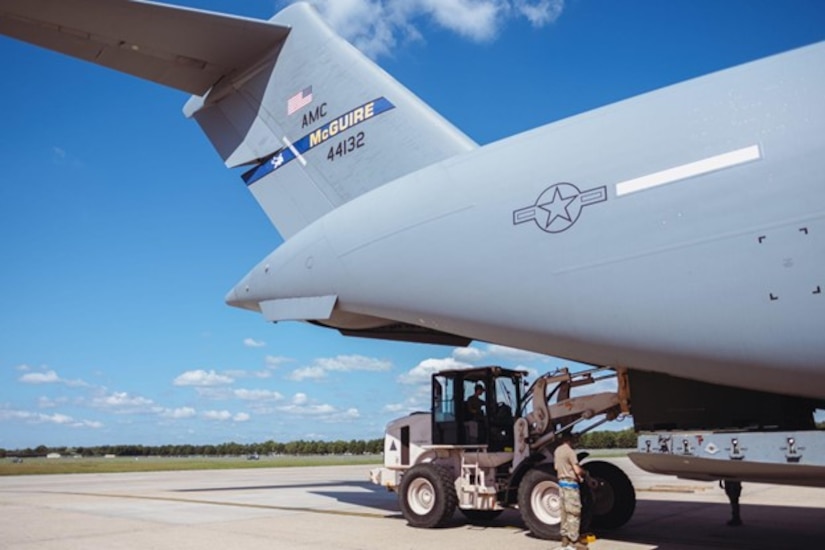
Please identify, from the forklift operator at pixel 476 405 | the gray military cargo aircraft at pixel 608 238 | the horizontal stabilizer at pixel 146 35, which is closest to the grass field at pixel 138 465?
the forklift operator at pixel 476 405

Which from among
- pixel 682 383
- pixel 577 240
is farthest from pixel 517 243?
pixel 682 383

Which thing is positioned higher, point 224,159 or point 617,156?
point 224,159

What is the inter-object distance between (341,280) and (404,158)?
5.45ft

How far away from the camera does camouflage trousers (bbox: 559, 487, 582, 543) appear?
6.66 metres

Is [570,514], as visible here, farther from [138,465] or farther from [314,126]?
[138,465]

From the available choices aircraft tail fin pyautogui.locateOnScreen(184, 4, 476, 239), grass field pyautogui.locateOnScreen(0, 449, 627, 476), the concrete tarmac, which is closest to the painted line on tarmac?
the concrete tarmac

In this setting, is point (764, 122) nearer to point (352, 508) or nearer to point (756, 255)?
point (756, 255)

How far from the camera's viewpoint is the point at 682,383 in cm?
607

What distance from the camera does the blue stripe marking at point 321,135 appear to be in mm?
8422

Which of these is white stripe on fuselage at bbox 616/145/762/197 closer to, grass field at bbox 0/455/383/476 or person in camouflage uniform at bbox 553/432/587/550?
person in camouflage uniform at bbox 553/432/587/550

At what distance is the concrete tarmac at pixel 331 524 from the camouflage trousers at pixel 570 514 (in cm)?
96

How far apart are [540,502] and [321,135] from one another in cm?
524

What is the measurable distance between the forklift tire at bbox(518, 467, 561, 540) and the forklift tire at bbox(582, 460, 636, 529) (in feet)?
2.31

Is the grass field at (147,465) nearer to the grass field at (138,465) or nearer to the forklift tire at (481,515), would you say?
the grass field at (138,465)
